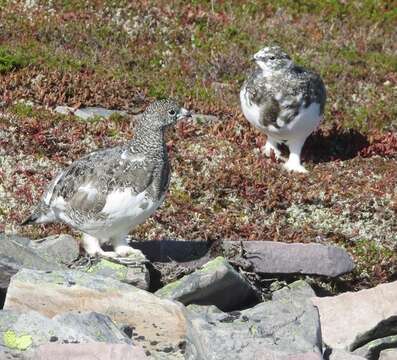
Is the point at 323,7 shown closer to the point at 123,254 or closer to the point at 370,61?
the point at 370,61

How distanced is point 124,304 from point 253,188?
4.24 metres

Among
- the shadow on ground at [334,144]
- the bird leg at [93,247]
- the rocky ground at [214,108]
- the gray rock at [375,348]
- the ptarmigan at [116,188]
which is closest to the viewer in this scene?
the ptarmigan at [116,188]

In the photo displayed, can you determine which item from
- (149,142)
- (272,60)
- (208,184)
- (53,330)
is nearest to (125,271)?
(149,142)

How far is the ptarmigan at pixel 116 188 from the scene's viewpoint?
9078mm

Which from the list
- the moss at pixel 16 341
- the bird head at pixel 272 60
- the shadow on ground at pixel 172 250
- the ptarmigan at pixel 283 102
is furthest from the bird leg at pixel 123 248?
the bird head at pixel 272 60

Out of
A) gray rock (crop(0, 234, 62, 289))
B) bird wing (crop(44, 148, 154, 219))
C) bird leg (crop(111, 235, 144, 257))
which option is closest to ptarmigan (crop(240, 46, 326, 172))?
bird leg (crop(111, 235, 144, 257))

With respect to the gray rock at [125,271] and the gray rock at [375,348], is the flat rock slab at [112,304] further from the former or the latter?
the gray rock at [375,348]

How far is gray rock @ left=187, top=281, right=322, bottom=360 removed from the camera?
26.5ft

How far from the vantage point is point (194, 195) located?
1238 centimetres

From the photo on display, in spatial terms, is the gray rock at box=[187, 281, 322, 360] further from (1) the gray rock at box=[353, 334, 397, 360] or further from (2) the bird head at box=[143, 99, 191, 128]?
(2) the bird head at box=[143, 99, 191, 128]

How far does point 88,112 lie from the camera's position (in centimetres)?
1485

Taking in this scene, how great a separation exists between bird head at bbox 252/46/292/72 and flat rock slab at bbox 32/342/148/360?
23.6 feet

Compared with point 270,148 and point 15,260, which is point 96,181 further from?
point 270,148

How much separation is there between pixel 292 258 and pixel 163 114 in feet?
6.46
